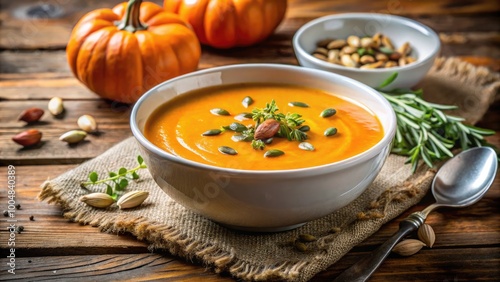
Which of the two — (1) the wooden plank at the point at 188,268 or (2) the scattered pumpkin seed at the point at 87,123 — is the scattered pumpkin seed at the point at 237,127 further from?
(2) the scattered pumpkin seed at the point at 87,123

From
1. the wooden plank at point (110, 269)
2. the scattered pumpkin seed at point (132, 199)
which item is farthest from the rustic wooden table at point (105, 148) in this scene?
the scattered pumpkin seed at point (132, 199)

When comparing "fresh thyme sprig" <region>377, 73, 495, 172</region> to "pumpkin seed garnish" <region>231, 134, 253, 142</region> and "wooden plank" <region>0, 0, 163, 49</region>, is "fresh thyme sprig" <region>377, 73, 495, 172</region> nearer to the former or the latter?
"pumpkin seed garnish" <region>231, 134, 253, 142</region>

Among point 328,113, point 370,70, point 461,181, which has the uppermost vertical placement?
point 328,113

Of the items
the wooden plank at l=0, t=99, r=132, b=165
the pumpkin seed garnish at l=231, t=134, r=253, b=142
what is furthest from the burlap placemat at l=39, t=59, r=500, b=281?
the pumpkin seed garnish at l=231, t=134, r=253, b=142

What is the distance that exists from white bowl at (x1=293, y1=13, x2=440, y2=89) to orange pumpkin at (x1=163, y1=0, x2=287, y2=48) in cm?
24

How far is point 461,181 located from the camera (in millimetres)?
1944

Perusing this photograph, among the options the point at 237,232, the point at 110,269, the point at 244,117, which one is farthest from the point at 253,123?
the point at 110,269

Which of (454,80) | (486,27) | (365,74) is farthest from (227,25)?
(486,27)

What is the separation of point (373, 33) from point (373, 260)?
156cm

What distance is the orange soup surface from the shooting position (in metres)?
1.64

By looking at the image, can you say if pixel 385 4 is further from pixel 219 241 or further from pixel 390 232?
pixel 219 241

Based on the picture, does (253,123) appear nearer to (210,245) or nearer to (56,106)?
(210,245)

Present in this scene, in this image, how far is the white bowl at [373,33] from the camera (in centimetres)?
240

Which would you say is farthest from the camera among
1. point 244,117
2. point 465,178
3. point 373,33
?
point 373,33
